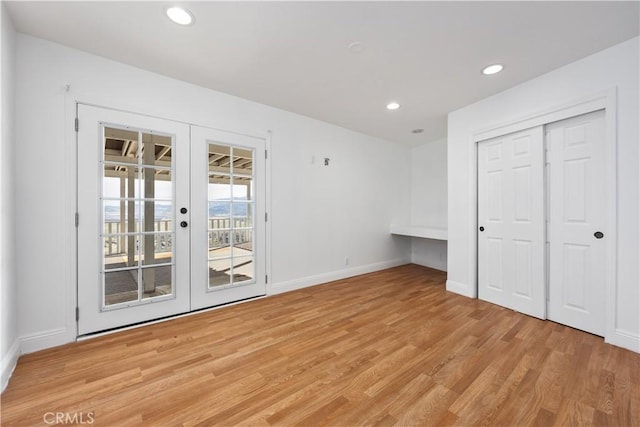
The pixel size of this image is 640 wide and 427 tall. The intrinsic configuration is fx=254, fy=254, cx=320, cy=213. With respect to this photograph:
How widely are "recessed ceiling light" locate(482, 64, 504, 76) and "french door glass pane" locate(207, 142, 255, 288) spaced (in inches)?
109

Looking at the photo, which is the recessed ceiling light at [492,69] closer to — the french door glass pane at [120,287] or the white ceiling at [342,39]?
the white ceiling at [342,39]

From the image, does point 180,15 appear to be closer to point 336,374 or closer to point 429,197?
point 336,374

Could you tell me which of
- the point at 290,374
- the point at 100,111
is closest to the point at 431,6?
the point at 290,374

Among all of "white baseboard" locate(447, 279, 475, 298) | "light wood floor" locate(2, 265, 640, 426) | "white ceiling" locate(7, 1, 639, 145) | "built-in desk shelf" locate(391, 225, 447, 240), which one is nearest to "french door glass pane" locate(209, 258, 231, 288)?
"light wood floor" locate(2, 265, 640, 426)

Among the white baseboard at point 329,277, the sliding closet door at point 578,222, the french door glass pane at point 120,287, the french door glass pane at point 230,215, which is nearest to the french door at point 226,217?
the french door glass pane at point 230,215

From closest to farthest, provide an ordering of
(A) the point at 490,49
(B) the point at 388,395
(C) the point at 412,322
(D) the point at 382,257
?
(B) the point at 388,395 < (A) the point at 490,49 < (C) the point at 412,322 < (D) the point at 382,257

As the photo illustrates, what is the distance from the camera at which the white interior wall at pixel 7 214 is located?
1.72 metres

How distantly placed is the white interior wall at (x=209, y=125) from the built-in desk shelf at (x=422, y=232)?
0.21 meters

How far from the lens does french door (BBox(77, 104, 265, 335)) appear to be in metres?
2.35

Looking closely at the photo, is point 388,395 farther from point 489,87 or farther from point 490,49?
point 489,87

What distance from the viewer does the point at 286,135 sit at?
366 cm

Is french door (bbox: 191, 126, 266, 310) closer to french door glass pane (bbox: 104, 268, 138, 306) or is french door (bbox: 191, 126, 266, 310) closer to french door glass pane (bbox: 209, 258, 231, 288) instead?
french door glass pane (bbox: 209, 258, 231, 288)

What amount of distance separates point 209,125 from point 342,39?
5.82 feet

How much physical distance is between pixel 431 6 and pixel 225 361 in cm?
301
